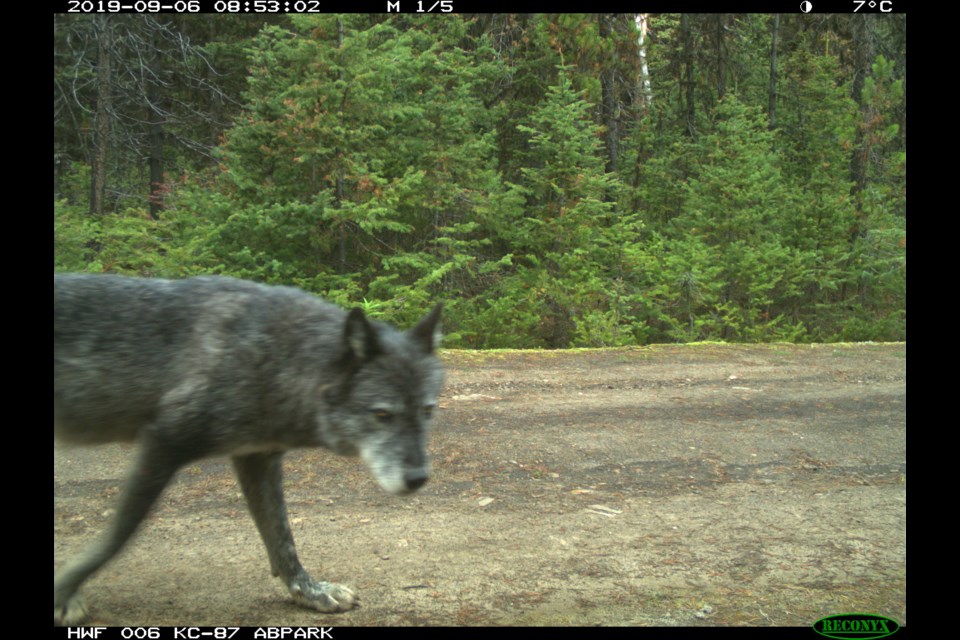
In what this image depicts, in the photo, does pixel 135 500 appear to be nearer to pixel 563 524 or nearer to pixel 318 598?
pixel 318 598

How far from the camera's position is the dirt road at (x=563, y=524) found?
3770 millimetres

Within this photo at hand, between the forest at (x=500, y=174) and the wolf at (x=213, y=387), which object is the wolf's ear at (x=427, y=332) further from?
the forest at (x=500, y=174)

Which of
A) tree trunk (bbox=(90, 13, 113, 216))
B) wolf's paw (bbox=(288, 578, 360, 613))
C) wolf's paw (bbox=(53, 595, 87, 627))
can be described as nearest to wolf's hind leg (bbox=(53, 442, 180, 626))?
wolf's paw (bbox=(53, 595, 87, 627))

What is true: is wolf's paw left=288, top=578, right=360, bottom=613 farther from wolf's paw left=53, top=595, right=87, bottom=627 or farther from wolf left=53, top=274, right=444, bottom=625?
wolf's paw left=53, top=595, right=87, bottom=627

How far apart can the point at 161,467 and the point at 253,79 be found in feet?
30.8

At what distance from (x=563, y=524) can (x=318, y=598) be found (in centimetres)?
181

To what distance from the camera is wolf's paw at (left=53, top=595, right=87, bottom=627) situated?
3.27 meters

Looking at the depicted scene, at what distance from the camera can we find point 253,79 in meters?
11.1

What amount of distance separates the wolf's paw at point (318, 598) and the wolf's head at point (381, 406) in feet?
2.97

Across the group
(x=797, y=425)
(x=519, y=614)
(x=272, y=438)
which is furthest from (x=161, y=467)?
(x=797, y=425)

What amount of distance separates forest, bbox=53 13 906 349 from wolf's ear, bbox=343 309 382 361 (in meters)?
6.10

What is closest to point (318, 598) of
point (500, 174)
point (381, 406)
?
point (381, 406)

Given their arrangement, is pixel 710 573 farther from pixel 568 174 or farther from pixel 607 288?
pixel 568 174

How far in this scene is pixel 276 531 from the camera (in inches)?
145
